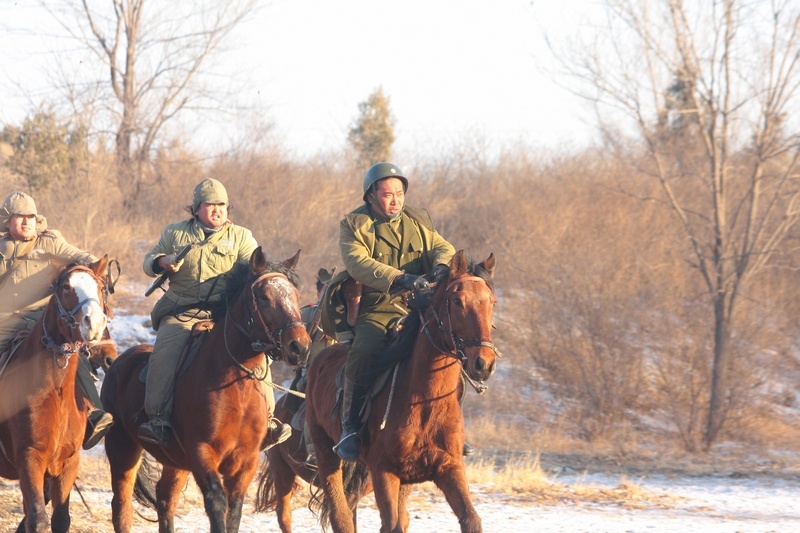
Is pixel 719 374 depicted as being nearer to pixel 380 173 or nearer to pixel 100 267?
pixel 380 173

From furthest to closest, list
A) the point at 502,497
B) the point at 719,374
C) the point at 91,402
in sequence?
the point at 719,374 → the point at 502,497 → the point at 91,402

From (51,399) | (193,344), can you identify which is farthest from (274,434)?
(51,399)

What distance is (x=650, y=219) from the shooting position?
25219 millimetres

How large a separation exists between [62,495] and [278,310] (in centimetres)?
209

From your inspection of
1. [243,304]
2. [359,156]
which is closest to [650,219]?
[359,156]

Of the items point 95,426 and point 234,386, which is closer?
point 234,386

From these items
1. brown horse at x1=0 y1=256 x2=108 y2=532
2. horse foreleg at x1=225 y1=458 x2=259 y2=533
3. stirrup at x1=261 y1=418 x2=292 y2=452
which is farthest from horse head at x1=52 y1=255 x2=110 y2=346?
stirrup at x1=261 y1=418 x2=292 y2=452

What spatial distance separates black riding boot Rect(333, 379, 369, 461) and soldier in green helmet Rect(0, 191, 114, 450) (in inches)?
76.5

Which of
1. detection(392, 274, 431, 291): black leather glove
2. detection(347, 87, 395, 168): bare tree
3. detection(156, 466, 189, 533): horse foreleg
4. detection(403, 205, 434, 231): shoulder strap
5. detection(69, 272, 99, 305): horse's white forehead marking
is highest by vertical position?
detection(347, 87, 395, 168): bare tree

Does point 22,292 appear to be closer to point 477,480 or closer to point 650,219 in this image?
point 477,480

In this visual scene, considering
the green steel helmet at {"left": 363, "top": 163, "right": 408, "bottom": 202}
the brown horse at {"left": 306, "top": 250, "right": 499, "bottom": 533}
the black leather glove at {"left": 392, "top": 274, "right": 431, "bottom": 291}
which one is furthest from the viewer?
the green steel helmet at {"left": 363, "top": 163, "right": 408, "bottom": 202}

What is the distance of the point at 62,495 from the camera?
7605mm

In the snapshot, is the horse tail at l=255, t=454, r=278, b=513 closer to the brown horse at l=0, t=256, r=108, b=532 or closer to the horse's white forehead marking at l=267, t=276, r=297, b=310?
the brown horse at l=0, t=256, r=108, b=532

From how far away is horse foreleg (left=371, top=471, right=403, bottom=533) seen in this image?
22.8 feet
